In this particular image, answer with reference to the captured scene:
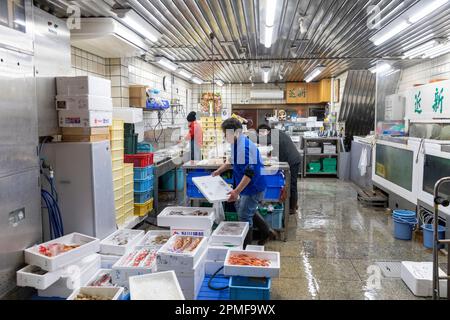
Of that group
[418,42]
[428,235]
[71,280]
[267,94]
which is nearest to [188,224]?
[71,280]

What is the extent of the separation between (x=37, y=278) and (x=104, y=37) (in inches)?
127

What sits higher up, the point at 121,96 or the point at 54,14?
the point at 54,14

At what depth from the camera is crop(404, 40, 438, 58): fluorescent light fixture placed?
21.2 ft

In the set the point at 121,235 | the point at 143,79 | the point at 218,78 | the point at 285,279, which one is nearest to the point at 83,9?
the point at 121,235

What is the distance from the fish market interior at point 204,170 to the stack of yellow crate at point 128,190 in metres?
0.03

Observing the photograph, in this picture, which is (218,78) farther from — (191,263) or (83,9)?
(191,263)

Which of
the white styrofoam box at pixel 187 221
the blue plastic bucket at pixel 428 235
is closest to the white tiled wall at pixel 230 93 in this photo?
the blue plastic bucket at pixel 428 235

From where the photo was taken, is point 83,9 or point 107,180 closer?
point 107,180

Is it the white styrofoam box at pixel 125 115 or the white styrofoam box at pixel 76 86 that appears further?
the white styrofoam box at pixel 125 115

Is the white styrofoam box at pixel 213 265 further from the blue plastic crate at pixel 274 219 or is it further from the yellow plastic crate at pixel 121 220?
the yellow plastic crate at pixel 121 220

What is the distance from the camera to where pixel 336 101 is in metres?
11.5

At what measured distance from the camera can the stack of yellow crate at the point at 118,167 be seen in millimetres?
4793

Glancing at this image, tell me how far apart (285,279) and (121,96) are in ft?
14.3

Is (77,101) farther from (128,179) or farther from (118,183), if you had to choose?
(128,179)
